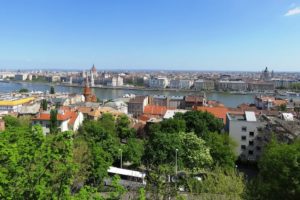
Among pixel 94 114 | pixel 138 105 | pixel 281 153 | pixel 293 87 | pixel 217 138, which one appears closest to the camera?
pixel 281 153

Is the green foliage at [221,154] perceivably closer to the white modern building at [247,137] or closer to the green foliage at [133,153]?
the white modern building at [247,137]

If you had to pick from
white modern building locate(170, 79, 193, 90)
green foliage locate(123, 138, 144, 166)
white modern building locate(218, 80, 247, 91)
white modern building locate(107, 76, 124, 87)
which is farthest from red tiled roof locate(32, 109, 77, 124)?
white modern building locate(107, 76, 124, 87)

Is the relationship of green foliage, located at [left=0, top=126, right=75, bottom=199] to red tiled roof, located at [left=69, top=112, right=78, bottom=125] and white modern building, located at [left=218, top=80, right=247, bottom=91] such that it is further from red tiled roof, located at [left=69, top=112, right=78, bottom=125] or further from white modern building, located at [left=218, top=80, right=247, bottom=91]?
white modern building, located at [left=218, top=80, right=247, bottom=91]

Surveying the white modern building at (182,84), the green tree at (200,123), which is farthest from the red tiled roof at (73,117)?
the white modern building at (182,84)

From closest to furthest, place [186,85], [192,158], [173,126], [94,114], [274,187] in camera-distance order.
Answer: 1. [274,187]
2. [192,158]
3. [173,126]
4. [94,114]
5. [186,85]

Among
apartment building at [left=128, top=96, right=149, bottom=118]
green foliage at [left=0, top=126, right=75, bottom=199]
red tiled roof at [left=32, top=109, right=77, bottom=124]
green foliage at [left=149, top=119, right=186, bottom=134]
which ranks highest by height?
green foliage at [left=0, top=126, right=75, bottom=199]

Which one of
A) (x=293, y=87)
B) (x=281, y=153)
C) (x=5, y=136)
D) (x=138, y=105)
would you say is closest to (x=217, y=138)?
(x=281, y=153)

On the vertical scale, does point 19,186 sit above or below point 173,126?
above

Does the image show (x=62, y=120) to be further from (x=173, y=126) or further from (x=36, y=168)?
(x=36, y=168)

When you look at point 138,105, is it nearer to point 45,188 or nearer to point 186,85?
point 45,188
